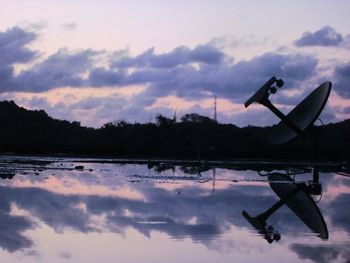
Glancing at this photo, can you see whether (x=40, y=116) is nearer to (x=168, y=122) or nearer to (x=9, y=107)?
(x=9, y=107)

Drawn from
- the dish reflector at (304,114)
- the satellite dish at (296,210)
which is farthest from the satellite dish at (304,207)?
the dish reflector at (304,114)

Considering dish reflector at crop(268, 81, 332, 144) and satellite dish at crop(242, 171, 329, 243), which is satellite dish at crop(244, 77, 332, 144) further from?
satellite dish at crop(242, 171, 329, 243)

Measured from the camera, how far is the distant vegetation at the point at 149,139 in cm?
8077

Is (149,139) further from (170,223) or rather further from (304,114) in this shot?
(170,223)

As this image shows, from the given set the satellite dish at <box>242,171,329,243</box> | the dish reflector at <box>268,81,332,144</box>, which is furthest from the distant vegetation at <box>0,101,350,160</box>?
the satellite dish at <box>242,171,329,243</box>

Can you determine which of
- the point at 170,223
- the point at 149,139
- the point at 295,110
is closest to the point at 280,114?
the point at 295,110

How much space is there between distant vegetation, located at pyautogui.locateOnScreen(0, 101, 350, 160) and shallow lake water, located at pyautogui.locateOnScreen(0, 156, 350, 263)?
48.4 metres

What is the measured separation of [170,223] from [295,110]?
29478mm

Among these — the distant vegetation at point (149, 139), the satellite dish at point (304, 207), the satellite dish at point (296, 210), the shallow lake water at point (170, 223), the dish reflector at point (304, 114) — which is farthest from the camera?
the distant vegetation at point (149, 139)

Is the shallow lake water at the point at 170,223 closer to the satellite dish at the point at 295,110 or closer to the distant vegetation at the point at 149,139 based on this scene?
the satellite dish at the point at 295,110

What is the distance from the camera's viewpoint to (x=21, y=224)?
49.3 feet

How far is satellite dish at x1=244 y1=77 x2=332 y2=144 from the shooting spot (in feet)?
127

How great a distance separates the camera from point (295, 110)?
43938 mm

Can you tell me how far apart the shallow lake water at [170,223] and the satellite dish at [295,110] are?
11.6 metres
